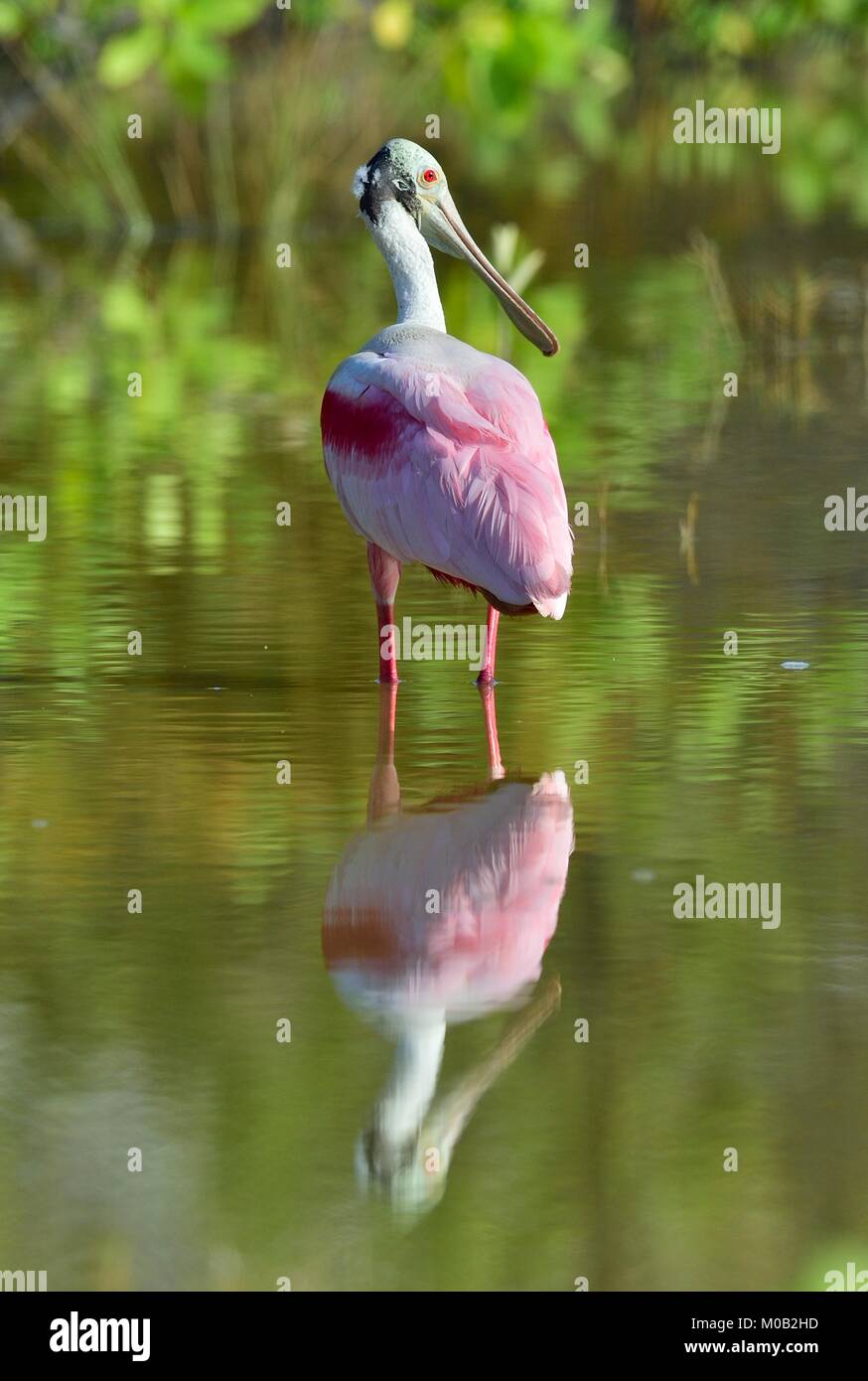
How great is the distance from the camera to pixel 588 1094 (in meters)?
4.94

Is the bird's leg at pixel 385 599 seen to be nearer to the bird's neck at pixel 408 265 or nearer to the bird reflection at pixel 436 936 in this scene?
the bird's neck at pixel 408 265

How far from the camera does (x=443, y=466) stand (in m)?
7.70

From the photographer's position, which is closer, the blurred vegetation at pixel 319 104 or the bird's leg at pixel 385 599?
the bird's leg at pixel 385 599

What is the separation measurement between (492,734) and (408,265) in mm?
1690

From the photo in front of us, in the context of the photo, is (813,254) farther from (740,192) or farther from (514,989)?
(514,989)

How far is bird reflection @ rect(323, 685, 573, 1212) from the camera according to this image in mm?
4855

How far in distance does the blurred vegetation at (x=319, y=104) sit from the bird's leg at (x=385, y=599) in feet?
23.5

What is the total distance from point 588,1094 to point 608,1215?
0.45 m

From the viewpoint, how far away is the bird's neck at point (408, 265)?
8.53 meters
